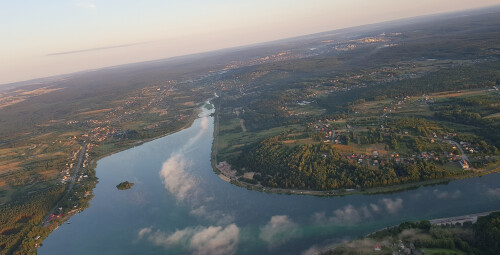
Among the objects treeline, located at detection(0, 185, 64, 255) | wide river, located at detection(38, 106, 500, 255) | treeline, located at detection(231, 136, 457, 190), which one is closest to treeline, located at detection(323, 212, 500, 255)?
wide river, located at detection(38, 106, 500, 255)

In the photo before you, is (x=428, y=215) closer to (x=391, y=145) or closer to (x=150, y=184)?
(x=391, y=145)

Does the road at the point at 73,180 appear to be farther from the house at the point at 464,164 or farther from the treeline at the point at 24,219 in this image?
the house at the point at 464,164

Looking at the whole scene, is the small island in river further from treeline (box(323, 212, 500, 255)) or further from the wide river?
treeline (box(323, 212, 500, 255))

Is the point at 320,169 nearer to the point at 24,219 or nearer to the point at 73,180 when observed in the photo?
the point at 24,219

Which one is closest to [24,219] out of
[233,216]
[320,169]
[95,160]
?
[95,160]

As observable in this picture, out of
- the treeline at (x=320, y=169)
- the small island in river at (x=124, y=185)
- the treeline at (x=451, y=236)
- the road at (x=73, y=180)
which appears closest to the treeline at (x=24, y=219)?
the road at (x=73, y=180)

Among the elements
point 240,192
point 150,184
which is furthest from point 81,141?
point 240,192
